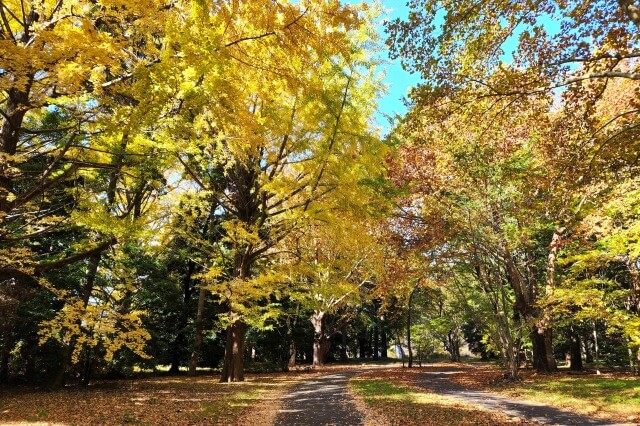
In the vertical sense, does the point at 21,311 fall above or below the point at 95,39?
below

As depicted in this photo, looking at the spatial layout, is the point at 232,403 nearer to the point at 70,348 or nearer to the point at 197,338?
the point at 70,348

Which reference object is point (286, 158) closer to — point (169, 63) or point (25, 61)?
point (169, 63)

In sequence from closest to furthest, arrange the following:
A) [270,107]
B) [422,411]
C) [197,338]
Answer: [422,411], [270,107], [197,338]

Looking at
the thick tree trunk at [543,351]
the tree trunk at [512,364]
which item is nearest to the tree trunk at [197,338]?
the tree trunk at [512,364]

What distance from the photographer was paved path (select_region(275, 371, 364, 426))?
8125 mm

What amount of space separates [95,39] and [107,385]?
566 inches

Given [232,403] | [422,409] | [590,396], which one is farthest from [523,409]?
[232,403]

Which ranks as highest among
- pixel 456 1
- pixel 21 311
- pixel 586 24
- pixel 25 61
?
pixel 456 1

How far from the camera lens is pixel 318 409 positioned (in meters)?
9.52

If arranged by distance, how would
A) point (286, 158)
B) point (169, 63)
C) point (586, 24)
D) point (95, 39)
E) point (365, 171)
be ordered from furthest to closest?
point (286, 158) → point (365, 171) → point (586, 24) → point (169, 63) → point (95, 39)

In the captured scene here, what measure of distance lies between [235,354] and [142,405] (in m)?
5.10

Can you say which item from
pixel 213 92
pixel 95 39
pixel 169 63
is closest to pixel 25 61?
pixel 95 39

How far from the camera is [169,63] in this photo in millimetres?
5273

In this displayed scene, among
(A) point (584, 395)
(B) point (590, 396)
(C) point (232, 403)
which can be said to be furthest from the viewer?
(A) point (584, 395)
